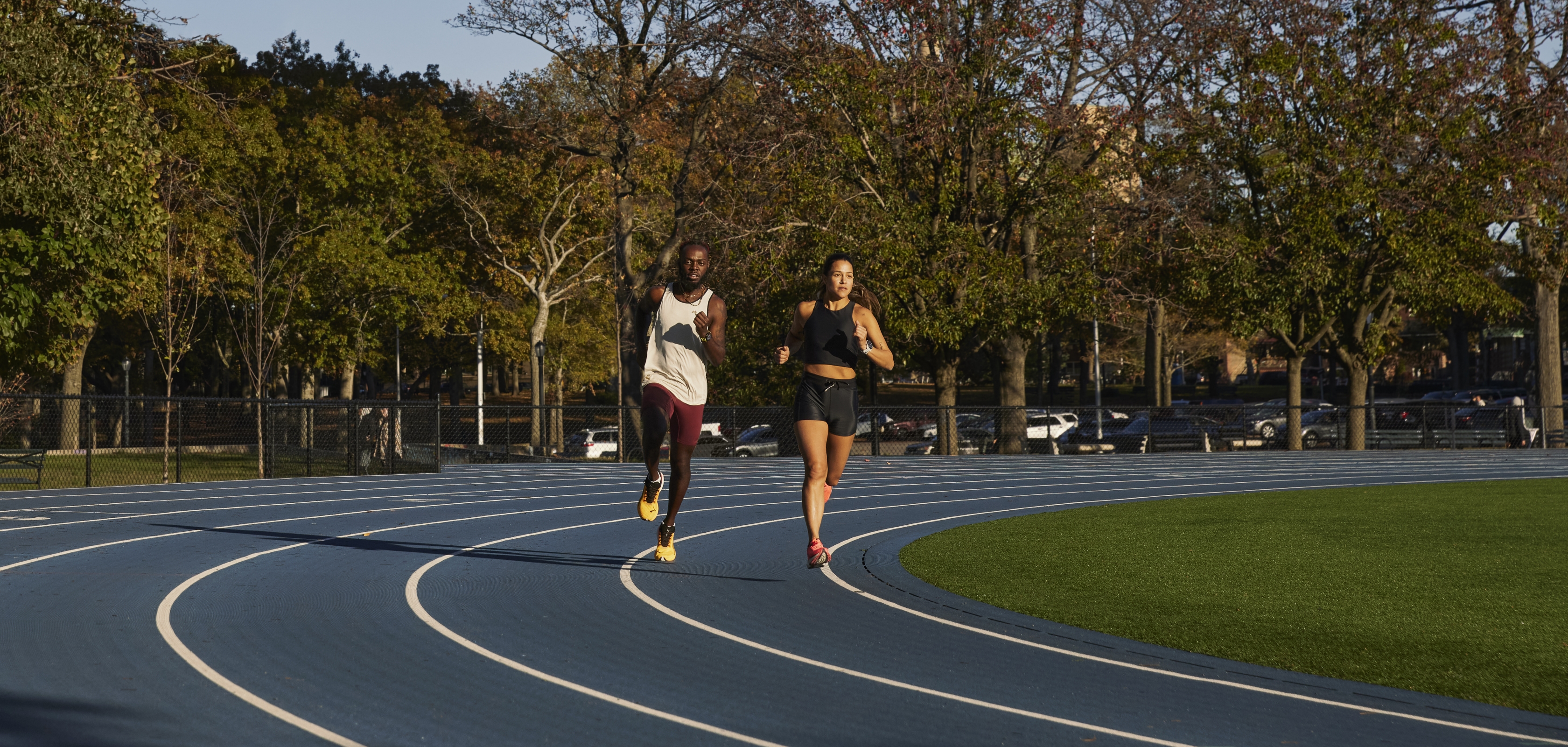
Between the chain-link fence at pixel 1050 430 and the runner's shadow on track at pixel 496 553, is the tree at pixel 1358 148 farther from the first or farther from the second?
the runner's shadow on track at pixel 496 553

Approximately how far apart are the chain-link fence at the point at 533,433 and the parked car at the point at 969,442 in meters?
0.04

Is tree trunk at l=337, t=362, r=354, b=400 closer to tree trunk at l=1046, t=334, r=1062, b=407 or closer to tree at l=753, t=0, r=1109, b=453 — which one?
tree at l=753, t=0, r=1109, b=453

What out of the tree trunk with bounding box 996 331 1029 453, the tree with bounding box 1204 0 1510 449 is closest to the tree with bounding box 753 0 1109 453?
the tree trunk with bounding box 996 331 1029 453

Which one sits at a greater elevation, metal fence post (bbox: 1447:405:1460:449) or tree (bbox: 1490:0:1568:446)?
tree (bbox: 1490:0:1568:446)

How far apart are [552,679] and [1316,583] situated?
5.32 metres

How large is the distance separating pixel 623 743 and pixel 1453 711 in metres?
3.17

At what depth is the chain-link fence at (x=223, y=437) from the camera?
830 inches

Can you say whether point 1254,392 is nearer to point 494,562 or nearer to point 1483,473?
point 1483,473

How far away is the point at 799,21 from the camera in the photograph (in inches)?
1056

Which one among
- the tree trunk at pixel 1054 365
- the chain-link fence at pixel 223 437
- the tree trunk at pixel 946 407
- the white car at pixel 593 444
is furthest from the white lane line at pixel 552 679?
the tree trunk at pixel 1054 365

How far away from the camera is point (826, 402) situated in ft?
27.4

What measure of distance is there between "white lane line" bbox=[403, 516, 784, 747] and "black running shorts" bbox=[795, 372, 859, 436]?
2.66m

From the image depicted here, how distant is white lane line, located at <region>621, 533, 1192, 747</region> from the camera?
4.65 m

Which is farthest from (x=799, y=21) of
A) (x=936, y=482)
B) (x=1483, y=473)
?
(x=1483, y=473)
